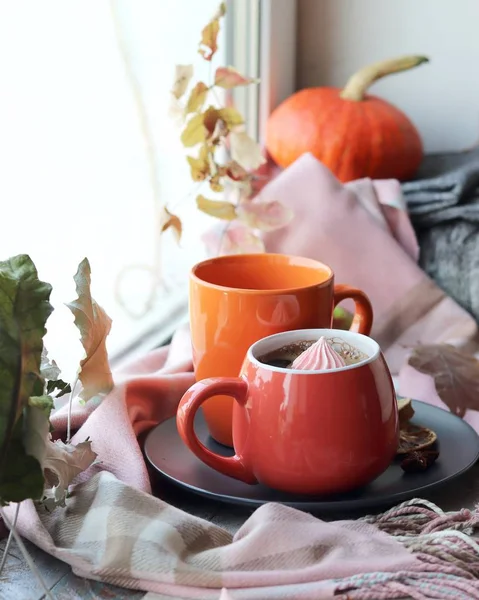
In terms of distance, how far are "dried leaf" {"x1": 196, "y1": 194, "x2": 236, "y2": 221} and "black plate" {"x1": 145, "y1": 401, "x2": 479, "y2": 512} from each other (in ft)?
0.80

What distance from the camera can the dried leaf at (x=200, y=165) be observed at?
2.68ft

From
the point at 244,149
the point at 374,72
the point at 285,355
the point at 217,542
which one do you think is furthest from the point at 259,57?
the point at 217,542

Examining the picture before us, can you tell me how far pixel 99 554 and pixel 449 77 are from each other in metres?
1.00

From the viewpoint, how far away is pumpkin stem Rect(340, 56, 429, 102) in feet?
3.52

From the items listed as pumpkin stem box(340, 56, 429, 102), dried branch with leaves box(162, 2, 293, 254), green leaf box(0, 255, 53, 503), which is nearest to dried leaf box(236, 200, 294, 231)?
dried branch with leaves box(162, 2, 293, 254)

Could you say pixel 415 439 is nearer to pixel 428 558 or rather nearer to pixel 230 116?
pixel 428 558

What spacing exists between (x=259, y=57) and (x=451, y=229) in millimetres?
417

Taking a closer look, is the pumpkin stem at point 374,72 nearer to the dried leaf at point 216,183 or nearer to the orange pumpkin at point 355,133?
the orange pumpkin at point 355,133

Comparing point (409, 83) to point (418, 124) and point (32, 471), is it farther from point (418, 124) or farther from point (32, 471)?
point (32, 471)

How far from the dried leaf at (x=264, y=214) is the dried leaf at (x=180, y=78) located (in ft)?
0.47

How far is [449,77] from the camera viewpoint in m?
1.27

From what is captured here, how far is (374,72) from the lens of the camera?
1099mm

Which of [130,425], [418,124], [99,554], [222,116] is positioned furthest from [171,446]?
[418,124]

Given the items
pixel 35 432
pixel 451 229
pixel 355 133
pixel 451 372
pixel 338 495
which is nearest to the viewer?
pixel 35 432
